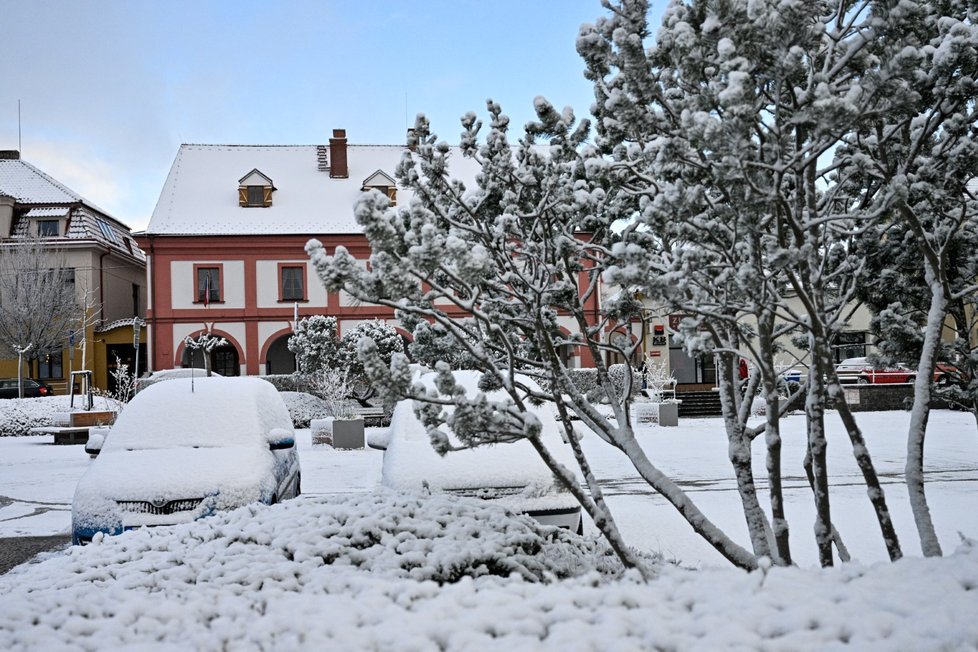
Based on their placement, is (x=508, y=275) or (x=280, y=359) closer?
(x=508, y=275)

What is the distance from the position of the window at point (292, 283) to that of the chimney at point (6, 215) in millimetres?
15707

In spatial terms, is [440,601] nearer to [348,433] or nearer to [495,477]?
[495,477]

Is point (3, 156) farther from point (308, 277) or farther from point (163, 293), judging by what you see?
point (308, 277)

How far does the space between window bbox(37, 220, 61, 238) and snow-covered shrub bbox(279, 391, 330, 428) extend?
22.5 meters

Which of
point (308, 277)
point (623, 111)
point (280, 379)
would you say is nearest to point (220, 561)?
point (623, 111)

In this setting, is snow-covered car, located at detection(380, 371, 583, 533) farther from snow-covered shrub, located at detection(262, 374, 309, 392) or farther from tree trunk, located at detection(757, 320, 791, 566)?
snow-covered shrub, located at detection(262, 374, 309, 392)

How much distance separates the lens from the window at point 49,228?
40.9 meters

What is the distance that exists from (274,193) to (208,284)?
18.1 feet

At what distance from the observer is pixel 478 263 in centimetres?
325

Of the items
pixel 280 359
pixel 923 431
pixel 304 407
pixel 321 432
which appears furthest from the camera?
pixel 280 359

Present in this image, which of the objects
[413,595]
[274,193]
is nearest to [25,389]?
[274,193]

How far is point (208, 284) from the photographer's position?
35.0 meters

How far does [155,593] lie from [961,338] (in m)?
4.56

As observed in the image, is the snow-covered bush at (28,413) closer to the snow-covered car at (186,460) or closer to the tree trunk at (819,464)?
the snow-covered car at (186,460)
